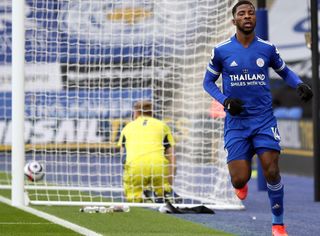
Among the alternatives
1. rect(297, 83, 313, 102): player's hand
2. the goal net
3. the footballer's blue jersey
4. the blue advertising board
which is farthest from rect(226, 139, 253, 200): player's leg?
the blue advertising board

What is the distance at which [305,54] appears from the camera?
2809cm

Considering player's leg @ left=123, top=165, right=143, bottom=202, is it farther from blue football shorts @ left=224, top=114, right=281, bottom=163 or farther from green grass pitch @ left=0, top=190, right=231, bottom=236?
blue football shorts @ left=224, top=114, right=281, bottom=163

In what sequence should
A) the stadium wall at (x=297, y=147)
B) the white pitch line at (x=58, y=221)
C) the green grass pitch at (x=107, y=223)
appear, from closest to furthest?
1. the white pitch line at (x=58, y=221)
2. the green grass pitch at (x=107, y=223)
3. the stadium wall at (x=297, y=147)

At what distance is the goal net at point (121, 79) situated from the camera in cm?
1527

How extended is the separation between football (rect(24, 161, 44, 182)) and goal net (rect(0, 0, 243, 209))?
0.19m

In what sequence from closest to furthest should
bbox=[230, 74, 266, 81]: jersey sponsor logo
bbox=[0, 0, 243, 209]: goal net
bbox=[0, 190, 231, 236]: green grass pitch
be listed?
1. bbox=[230, 74, 266, 81]: jersey sponsor logo
2. bbox=[0, 190, 231, 236]: green grass pitch
3. bbox=[0, 0, 243, 209]: goal net

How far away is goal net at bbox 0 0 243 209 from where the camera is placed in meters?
15.3

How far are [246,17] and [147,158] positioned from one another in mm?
5175

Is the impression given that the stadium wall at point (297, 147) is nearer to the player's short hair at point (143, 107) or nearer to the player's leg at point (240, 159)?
the player's short hair at point (143, 107)

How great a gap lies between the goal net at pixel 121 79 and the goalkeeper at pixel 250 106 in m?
3.94

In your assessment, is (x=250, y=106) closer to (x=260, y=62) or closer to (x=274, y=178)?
(x=260, y=62)

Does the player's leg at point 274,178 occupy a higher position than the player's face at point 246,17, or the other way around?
the player's face at point 246,17

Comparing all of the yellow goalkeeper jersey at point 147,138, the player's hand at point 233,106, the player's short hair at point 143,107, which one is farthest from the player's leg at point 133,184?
the player's hand at point 233,106

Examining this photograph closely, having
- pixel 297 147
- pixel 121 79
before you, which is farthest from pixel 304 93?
pixel 297 147
